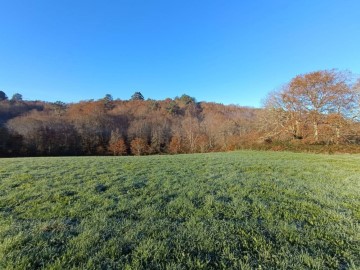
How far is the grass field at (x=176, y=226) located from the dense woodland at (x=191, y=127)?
23984 millimetres

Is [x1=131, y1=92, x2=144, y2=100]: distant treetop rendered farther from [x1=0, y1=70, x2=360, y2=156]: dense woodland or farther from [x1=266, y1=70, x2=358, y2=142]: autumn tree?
[x1=266, y1=70, x2=358, y2=142]: autumn tree

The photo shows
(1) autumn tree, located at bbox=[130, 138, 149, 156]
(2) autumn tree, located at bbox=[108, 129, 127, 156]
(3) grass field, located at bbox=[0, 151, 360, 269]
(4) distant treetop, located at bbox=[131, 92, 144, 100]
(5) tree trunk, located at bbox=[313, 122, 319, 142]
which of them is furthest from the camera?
(4) distant treetop, located at bbox=[131, 92, 144, 100]

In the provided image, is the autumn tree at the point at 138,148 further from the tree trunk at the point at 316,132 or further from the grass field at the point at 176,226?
the grass field at the point at 176,226

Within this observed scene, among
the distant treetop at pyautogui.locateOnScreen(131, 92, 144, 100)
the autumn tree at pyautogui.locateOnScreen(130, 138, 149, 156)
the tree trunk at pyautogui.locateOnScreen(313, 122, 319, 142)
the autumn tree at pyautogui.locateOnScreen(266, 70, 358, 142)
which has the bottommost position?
the autumn tree at pyautogui.locateOnScreen(130, 138, 149, 156)

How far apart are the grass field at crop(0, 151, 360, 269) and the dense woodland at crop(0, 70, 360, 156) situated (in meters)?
24.0

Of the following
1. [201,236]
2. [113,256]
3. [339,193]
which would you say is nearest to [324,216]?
[339,193]

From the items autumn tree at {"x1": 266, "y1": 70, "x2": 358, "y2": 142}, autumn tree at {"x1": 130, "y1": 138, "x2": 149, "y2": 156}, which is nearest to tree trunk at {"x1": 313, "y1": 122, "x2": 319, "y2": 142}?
autumn tree at {"x1": 266, "y1": 70, "x2": 358, "y2": 142}

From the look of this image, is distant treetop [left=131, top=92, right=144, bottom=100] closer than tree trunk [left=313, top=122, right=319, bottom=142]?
No

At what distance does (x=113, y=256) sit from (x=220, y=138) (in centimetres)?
5230

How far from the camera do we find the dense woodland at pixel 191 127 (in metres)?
26.9

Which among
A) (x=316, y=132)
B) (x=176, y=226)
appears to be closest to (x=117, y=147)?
(x=316, y=132)

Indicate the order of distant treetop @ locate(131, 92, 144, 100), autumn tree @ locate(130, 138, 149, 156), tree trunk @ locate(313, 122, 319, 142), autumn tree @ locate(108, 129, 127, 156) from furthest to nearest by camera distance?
distant treetop @ locate(131, 92, 144, 100) < autumn tree @ locate(130, 138, 149, 156) < autumn tree @ locate(108, 129, 127, 156) < tree trunk @ locate(313, 122, 319, 142)

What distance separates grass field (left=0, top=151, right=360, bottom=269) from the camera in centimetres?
260

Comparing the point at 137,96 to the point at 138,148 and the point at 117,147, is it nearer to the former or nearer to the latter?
the point at 117,147
